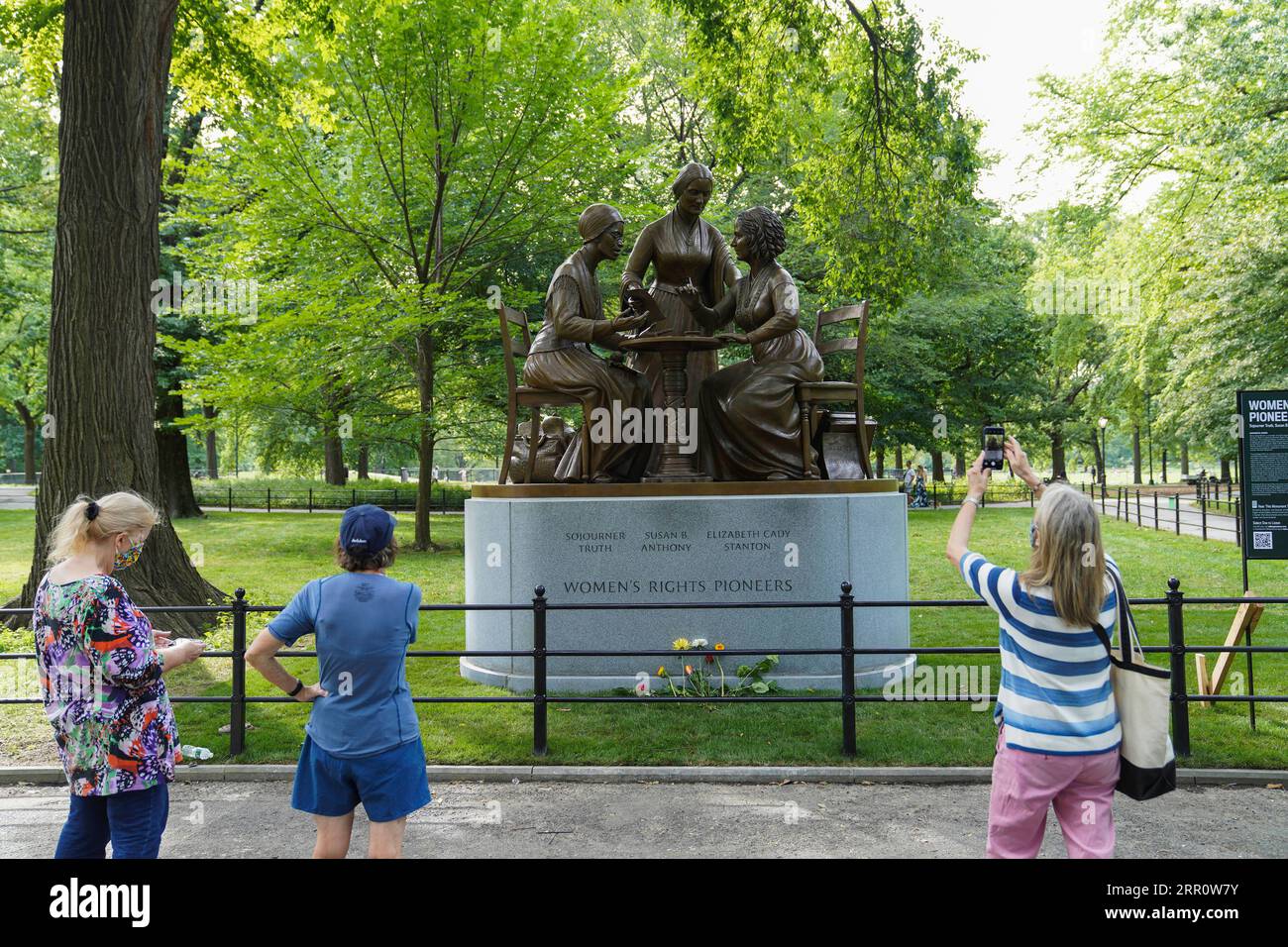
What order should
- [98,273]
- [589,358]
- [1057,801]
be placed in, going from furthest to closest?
1. [98,273]
2. [589,358]
3. [1057,801]

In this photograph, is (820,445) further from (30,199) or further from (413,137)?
(30,199)

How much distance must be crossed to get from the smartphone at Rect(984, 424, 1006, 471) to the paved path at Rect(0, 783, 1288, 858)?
2.81 meters

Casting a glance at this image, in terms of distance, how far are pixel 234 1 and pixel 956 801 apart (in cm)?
1701

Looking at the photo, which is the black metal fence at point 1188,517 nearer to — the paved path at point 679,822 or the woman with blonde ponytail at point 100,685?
the paved path at point 679,822

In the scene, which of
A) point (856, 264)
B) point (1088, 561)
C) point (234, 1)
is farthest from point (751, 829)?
point (234, 1)

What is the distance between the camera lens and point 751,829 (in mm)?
5984

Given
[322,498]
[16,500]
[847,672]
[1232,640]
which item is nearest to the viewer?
[847,672]

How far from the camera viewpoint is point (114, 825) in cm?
381

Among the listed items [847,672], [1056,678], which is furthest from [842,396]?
[1056,678]

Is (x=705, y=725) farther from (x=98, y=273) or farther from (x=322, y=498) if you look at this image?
(x=322, y=498)

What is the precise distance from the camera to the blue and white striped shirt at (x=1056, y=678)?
3459 millimetres

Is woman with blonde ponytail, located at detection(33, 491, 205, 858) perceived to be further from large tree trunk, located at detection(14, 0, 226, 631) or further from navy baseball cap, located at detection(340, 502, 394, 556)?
large tree trunk, located at detection(14, 0, 226, 631)

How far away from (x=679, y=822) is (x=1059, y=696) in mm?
3220

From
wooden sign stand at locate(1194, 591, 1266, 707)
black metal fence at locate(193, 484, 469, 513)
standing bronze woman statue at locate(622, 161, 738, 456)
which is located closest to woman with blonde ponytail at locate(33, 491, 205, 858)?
standing bronze woman statue at locate(622, 161, 738, 456)
